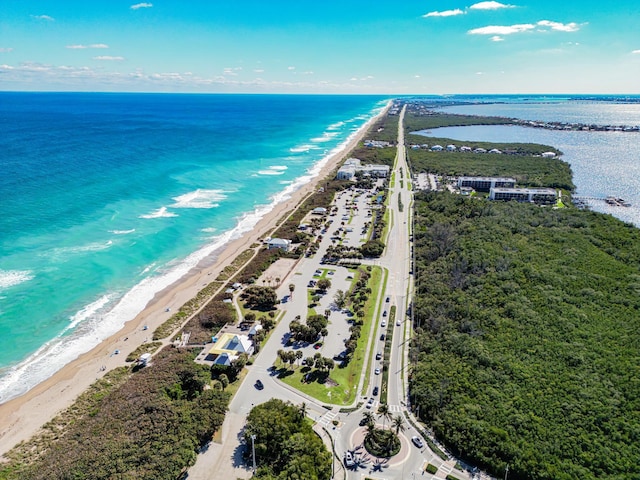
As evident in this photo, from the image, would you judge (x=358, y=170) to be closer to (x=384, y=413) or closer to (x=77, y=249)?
(x=77, y=249)

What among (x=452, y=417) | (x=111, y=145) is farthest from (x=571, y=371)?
(x=111, y=145)

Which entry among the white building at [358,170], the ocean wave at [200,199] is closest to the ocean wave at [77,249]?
the ocean wave at [200,199]

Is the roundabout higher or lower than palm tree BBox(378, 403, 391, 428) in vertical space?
lower

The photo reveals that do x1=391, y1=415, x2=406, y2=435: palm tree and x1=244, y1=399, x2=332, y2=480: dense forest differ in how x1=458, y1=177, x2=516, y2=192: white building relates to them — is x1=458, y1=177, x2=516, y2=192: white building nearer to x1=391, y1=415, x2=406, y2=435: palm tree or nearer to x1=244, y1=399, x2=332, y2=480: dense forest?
x1=391, y1=415, x2=406, y2=435: palm tree

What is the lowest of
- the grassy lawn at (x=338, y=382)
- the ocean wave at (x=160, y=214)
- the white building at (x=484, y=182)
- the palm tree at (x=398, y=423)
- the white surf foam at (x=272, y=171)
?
the grassy lawn at (x=338, y=382)

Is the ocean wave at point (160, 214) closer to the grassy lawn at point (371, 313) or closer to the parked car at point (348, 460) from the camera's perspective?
the grassy lawn at point (371, 313)

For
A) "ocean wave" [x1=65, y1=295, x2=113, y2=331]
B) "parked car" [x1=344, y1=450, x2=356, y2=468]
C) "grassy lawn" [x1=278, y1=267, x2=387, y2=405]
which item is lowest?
"ocean wave" [x1=65, y1=295, x2=113, y2=331]

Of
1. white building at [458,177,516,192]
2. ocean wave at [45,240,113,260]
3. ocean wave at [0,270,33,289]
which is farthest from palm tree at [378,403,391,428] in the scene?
white building at [458,177,516,192]
